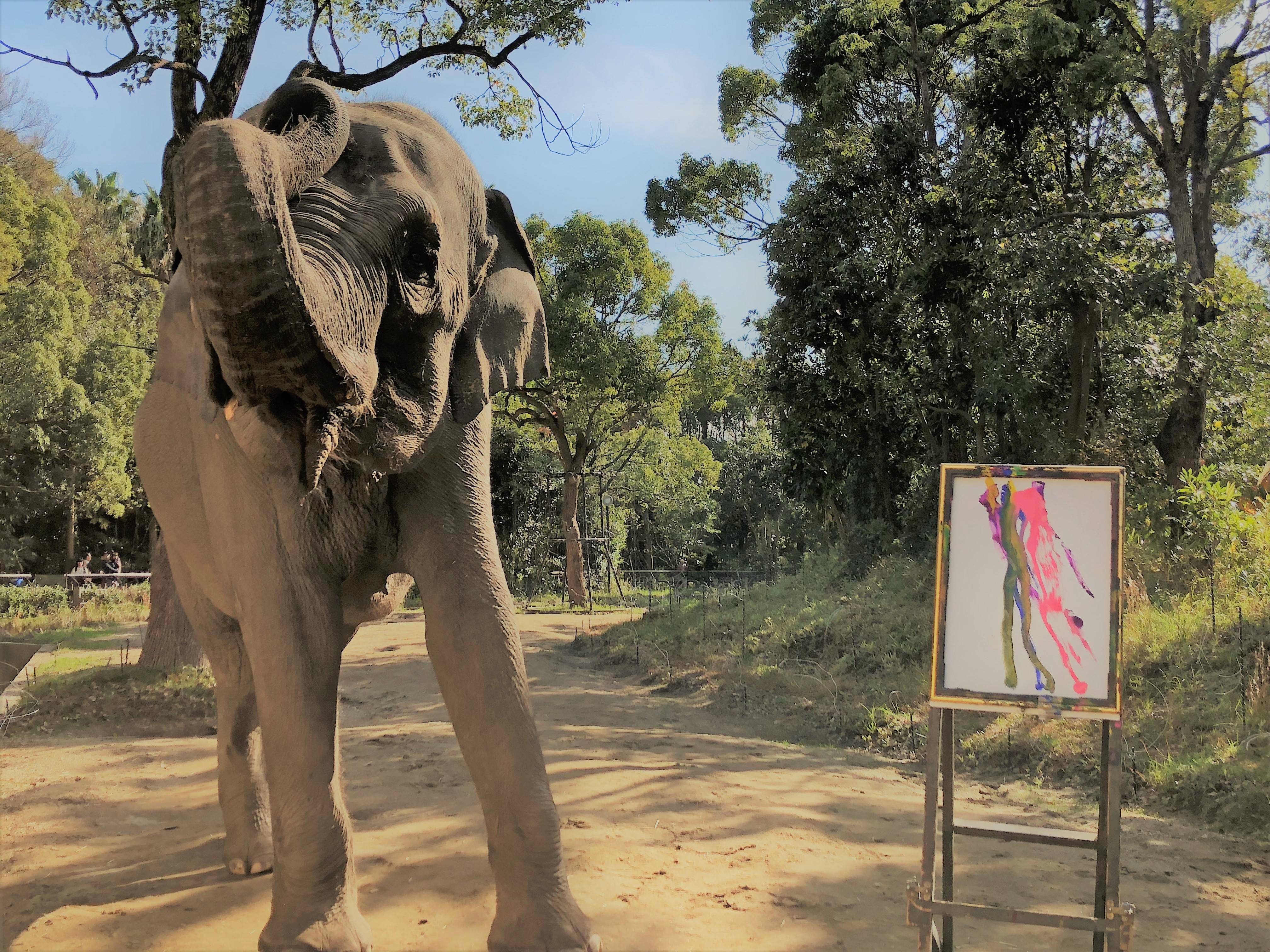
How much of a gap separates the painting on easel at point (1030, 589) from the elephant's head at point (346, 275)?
170 cm

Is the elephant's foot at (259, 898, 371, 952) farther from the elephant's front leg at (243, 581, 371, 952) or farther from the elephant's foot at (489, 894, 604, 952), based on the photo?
the elephant's foot at (489, 894, 604, 952)

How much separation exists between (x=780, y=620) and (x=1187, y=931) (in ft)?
28.5

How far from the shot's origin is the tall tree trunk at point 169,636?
376 inches

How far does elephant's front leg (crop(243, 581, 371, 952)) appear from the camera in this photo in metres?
2.81

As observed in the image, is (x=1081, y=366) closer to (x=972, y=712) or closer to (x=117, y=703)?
(x=972, y=712)

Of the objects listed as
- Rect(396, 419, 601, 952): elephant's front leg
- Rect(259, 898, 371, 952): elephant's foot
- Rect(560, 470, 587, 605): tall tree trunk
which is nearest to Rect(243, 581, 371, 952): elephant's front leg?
Rect(259, 898, 371, 952): elephant's foot

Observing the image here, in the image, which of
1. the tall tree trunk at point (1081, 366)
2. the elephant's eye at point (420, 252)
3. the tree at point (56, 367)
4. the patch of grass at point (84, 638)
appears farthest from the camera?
the tree at point (56, 367)

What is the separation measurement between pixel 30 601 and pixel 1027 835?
2015 cm

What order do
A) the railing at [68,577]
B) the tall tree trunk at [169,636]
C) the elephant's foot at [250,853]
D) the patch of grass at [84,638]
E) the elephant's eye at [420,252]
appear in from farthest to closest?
the railing at [68,577]
the patch of grass at [84,638]
the tall tree trunk at [169,636]
the elephant's foot at [250,853]
the elephant's eye at [420,252]

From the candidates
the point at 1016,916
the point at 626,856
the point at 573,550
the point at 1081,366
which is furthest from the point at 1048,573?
the point at 573,550

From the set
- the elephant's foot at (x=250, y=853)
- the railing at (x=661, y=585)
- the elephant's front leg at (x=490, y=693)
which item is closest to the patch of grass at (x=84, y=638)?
the railing at (x=661, y=585)

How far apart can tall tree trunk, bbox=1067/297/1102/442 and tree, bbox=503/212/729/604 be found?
9681mm

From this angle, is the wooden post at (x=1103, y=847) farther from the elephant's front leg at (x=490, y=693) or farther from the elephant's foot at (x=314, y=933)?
the elephant's foot at (x=314, y=933)

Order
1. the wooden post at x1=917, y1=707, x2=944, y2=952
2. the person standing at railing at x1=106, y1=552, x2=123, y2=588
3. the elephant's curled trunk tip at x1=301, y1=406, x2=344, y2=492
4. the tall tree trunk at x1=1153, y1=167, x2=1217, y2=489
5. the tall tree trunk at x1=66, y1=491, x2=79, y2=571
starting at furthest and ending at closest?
the tall tree trunk at x1=66, y1=491, x2=79, y2=571 < the person standing at railing at x1=106, y1=552, x2=123, y2=588 < the tall tree trunk at x1=1153, y1=167, x2=1217, y2=489 < the wooden post at x1=917, y1=707, x2=944, y2=952 < the elephant's curled trunk tip at x1=301, y1=406, x2=344, y2=492
